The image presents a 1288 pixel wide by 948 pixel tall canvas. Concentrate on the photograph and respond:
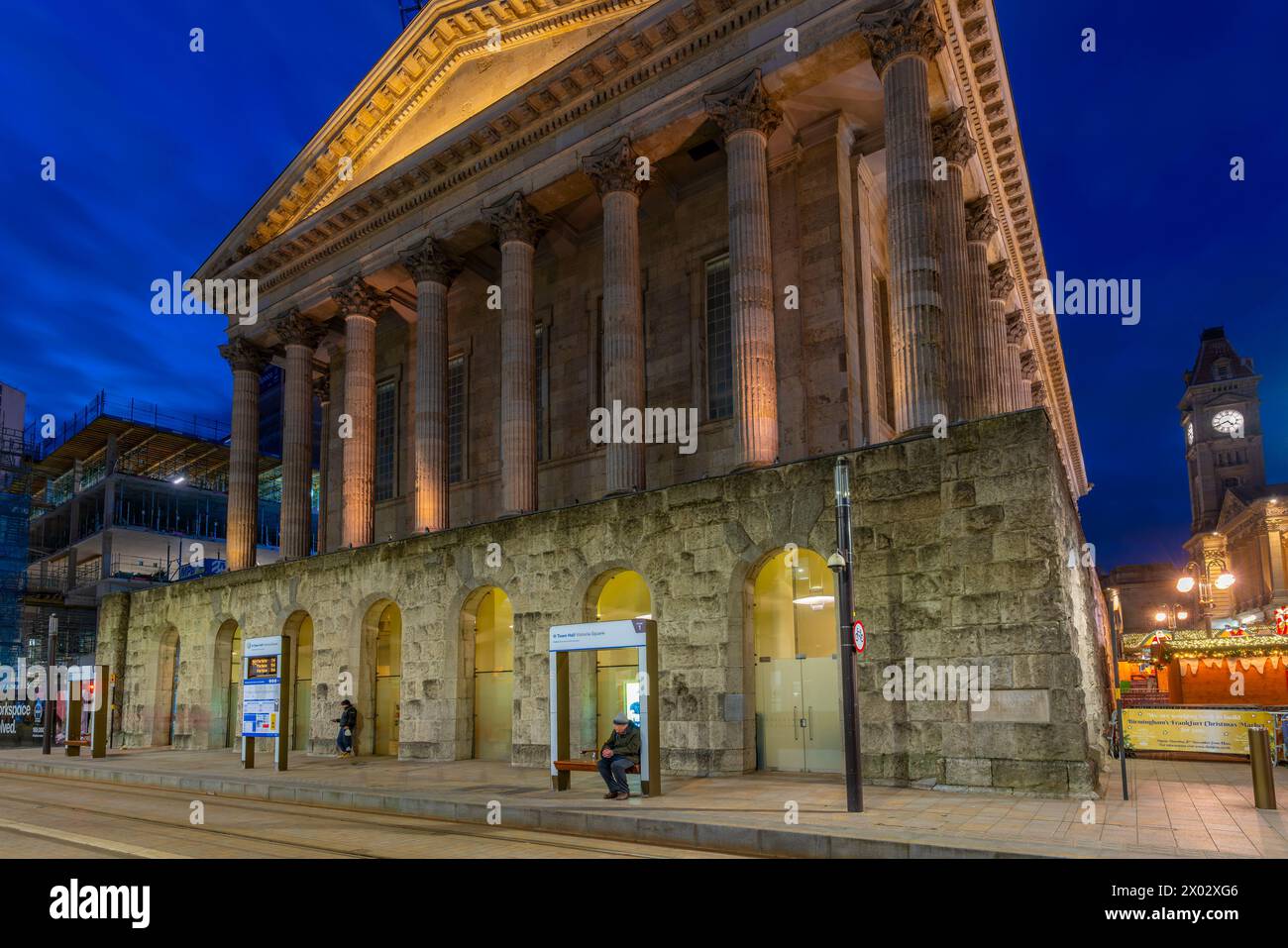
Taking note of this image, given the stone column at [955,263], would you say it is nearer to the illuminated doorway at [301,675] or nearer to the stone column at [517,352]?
the stone column at [517,352]

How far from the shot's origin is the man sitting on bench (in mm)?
16109

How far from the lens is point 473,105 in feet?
104

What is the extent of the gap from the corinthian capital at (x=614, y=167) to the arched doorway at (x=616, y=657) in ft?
34.7

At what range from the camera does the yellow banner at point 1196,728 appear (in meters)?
20.7

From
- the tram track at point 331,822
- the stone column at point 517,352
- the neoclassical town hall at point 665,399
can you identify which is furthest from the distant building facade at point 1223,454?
the tram track at point 331,822

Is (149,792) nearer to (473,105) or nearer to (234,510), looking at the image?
(234,510)

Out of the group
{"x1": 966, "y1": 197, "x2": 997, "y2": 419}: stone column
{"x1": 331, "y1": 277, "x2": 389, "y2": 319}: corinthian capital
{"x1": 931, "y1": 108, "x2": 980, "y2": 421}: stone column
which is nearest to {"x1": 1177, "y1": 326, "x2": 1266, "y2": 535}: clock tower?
{"x1": 966, "y1": 197, "x2": 997, "y2": 419}: stone column

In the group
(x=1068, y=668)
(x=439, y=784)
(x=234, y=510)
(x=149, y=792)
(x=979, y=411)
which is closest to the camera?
(x=1068, y=668)

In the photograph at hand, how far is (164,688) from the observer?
1441 inches

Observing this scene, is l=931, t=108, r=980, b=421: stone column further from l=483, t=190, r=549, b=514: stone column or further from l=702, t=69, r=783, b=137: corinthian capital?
l=483, t=190, r=549, b=514: stone column

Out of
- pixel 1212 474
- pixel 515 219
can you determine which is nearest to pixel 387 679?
pixel 515 219

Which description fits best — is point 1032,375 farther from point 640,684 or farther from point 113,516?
point 113,516
